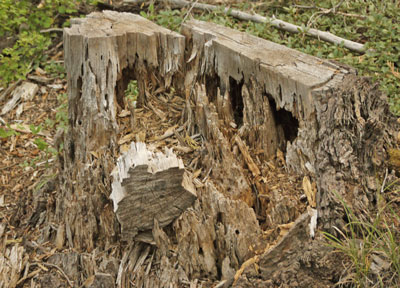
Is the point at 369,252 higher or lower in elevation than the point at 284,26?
lower

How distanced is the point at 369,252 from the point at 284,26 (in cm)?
378

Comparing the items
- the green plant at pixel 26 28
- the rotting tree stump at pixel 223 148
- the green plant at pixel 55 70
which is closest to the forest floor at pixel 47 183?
the rotting tree stump at pixel 223 148

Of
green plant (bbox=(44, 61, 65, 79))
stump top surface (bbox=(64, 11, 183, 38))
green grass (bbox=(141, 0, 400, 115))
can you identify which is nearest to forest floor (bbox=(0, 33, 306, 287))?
stump top surface (bbox=(64, 11, 183, 38))

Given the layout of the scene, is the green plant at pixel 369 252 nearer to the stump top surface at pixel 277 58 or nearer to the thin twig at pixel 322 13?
the stump top surface at pixel 277 58

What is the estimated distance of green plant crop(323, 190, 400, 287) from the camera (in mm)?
2441

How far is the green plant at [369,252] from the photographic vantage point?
244 cm

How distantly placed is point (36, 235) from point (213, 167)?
1698 millimetres

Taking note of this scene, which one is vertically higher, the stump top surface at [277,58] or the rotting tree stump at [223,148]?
the stump top surface at [277,58]

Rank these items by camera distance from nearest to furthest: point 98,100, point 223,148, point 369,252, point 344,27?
1. point 369,252
2. point 223,148
3. point 98,100
4. point 344,27

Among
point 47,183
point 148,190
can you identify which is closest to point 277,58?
point 148,190

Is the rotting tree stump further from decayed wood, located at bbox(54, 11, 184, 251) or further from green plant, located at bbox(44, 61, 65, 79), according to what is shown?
green plant, located at bbox(44, 61, 65, 79)

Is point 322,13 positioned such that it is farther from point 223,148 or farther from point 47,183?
point 47,183

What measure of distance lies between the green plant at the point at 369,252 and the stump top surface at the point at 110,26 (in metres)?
2.01

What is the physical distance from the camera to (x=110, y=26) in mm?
3816
